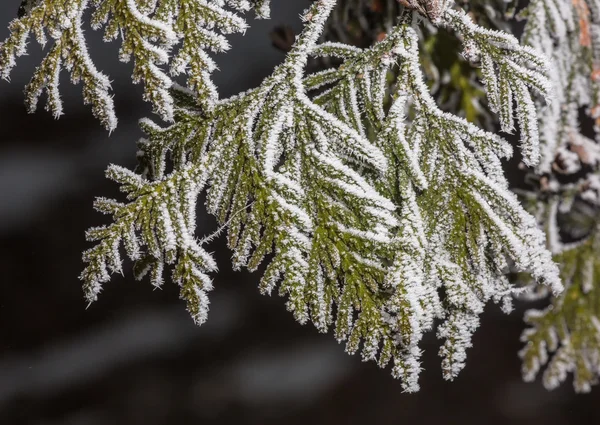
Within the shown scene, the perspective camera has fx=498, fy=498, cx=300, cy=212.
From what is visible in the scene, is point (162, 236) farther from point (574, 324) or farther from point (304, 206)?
point (574, 324)

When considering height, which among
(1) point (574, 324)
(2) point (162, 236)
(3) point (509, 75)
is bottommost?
(1) point (574, 324)

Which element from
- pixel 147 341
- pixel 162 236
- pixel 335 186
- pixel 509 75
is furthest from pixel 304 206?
pixel 147 341

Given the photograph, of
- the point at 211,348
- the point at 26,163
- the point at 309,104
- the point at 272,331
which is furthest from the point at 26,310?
the point at 309,104

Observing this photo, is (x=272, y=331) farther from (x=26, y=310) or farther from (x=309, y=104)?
(x=309, y=104)

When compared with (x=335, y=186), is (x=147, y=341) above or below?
below

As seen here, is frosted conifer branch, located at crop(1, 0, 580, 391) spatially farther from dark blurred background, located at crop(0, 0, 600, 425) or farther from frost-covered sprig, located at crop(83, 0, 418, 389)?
dark blurred background, located at crop(0, 0, 600, 425)

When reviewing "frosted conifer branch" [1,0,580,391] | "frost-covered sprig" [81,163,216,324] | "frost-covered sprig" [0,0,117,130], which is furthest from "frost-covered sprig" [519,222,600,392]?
"frost-covered sprig" [0,0,117,130]

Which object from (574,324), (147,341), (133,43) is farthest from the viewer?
(147,341)
